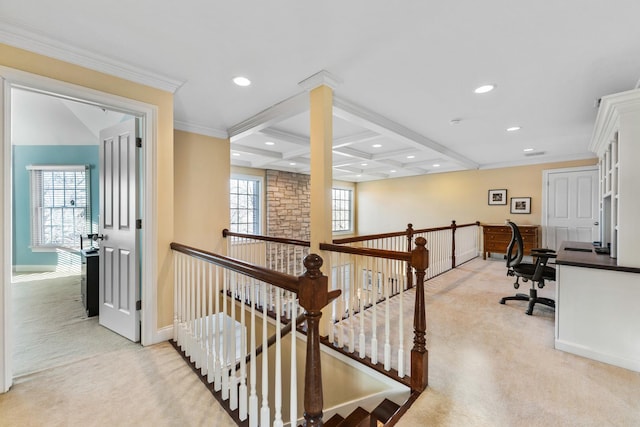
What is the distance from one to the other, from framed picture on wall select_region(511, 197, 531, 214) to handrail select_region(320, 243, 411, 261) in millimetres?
5946

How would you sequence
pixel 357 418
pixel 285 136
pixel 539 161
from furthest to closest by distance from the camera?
pixel 539 161 < pixel 285 136 < pixel 357 418

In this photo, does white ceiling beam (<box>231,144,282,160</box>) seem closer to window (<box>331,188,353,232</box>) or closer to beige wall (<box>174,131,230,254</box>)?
beige wall (<box>174,131,230,254</box>)

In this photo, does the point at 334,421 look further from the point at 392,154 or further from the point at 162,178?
the point at 392,154

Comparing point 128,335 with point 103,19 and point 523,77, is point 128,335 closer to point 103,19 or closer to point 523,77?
point 103,19

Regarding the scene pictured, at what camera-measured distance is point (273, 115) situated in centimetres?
311

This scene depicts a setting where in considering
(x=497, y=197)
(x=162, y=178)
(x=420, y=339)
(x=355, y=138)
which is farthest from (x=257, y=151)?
(x=497, y=197)

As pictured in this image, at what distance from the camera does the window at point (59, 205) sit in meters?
5.20

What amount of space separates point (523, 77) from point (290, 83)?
2.17 meters

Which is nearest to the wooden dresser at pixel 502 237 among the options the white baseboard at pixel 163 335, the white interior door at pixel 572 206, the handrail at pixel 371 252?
the white interior door at pixel 572 206

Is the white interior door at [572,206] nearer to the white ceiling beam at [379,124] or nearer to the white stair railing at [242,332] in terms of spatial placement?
the white ceiling beam at [379,124]

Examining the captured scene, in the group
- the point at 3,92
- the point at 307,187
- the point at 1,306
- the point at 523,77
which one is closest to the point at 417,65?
the point at 523,77

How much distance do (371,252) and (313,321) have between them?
1106 millimetres

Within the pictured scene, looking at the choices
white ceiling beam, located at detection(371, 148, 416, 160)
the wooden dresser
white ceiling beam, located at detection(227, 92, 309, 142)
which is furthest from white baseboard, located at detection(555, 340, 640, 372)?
the wooden dresser

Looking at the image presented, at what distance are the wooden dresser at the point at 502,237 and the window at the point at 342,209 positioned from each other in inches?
176
